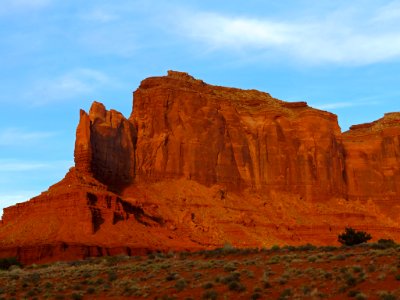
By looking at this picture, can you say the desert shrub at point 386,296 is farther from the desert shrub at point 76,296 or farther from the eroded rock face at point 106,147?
the eroded rock face at point 106,147

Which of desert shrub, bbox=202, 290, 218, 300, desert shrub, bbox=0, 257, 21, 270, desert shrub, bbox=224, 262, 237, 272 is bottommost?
desert shrub, bbox=202, 290, 218, 300

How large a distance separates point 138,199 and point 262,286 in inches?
2123

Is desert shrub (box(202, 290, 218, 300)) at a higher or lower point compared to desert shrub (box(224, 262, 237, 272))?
lower

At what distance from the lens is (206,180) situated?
90.8 meters

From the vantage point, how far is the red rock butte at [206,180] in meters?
66.9

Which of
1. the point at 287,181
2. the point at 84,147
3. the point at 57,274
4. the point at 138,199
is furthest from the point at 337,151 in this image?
the point at 57,274

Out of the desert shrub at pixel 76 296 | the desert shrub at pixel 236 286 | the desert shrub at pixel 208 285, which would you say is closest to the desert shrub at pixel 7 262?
the desert shrub at pixel 76 296

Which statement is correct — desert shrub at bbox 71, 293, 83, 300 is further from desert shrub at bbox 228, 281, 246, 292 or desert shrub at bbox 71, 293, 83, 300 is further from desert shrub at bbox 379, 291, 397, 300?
desert shrub at bbox 379, 291, 397, 300

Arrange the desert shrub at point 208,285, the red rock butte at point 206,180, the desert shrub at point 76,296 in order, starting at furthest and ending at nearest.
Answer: the red rock butte at point 206,180
the desert shrub at point 76,296
the desert shrub at point 208,285

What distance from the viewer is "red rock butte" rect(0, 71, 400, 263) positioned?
66875 millimetres

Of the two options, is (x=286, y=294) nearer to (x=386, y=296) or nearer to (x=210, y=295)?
(x=210, y=295)

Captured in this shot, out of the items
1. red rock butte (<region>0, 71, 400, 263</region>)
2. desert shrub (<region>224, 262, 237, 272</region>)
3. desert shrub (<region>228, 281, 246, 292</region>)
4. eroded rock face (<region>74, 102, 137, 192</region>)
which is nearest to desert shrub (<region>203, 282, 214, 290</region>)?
desert shrub (<region>228, 281, 246, 292</region>)

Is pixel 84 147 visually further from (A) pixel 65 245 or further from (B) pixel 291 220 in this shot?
(B) pixel 291 220

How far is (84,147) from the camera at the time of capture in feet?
249
